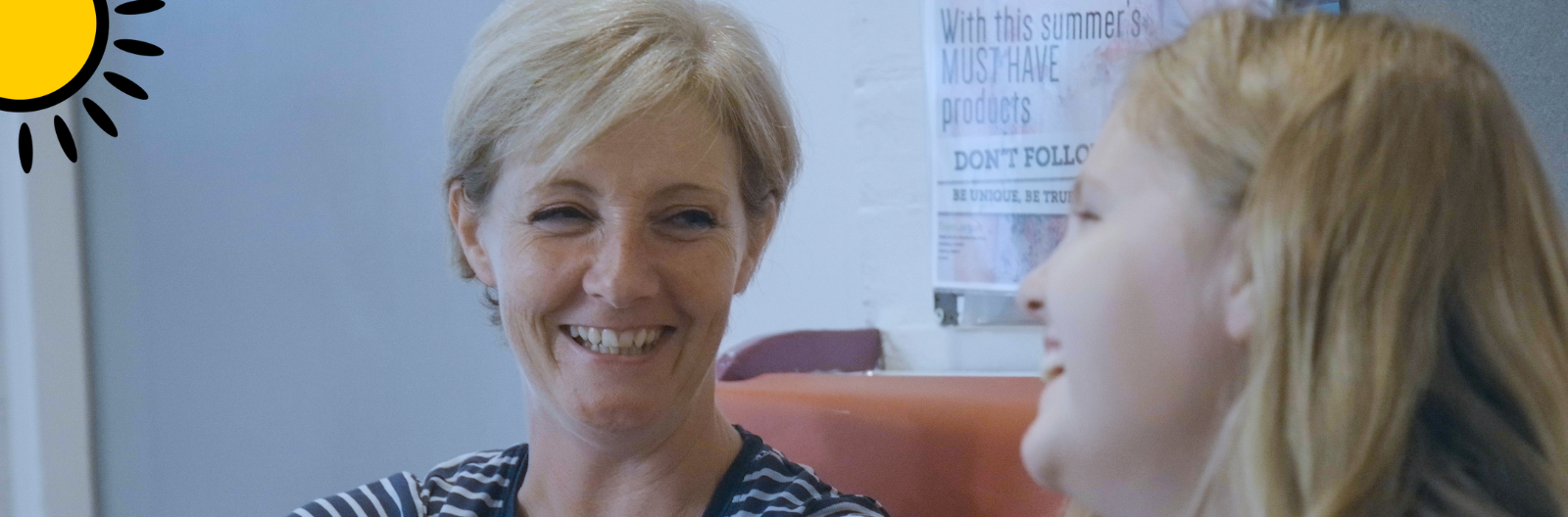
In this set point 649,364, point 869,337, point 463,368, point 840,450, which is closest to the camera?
point 649,364

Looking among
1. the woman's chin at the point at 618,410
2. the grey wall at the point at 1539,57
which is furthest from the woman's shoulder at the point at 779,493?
the grey wall at the point at 1539,57

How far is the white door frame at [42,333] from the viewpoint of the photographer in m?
2.01

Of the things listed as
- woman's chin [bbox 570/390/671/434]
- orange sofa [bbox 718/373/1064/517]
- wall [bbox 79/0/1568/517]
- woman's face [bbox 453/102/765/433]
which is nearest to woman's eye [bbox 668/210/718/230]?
woman's face [bbox 453/102/765/433]

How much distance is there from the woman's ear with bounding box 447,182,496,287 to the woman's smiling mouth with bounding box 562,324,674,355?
114 mm

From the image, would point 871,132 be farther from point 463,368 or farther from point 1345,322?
point 1345,322

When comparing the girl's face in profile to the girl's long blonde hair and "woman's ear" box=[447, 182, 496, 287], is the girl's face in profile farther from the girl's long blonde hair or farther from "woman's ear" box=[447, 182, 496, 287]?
"woman's ear" box=[447, 182, 496, 287]

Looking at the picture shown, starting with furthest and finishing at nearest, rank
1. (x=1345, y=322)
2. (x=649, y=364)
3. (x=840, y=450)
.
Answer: (x=840, y=450), (x=649, y=364), (x=1345, y=322)

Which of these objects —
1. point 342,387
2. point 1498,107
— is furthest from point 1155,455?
point 342,387

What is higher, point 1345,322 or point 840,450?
point 1345,322

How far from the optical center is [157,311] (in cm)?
215

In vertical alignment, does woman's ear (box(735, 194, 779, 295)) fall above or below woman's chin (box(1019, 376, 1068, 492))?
above

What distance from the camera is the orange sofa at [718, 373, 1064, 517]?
3.53 feet

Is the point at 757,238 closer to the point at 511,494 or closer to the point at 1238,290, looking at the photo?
the point at 511,494

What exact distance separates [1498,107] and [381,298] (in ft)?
6.11
